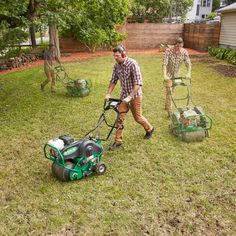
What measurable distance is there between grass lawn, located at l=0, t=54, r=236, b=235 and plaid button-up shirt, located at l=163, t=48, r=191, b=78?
1.15 meters

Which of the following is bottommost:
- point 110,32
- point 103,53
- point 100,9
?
point 103,53

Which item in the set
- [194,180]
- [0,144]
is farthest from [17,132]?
[194,180]

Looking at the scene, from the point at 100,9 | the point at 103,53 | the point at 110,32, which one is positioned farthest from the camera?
the point at 103,53

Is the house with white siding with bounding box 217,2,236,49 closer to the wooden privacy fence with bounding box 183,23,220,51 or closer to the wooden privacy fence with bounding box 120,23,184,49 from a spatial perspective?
the wooden privacy fence with bounding box 183,23,220,51

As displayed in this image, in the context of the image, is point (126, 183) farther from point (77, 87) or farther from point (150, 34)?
point (150, 34)

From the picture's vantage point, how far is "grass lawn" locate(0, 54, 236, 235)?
3502 mm

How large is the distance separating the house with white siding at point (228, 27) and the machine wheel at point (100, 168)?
564 inches

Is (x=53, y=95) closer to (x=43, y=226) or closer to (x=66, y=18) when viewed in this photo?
(x=66, y=18)

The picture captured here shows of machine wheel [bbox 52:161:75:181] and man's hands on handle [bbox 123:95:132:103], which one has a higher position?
man's hands on handle [bbox 123:95:132:103]

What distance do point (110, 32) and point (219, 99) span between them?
12.3ft

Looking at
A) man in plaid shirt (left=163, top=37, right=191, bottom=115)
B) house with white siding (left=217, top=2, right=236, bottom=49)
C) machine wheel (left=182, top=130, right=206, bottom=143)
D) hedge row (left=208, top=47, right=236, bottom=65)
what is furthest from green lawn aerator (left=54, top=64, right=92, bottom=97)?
house with white siding (left=217, top=2, right=236, bottom=49)

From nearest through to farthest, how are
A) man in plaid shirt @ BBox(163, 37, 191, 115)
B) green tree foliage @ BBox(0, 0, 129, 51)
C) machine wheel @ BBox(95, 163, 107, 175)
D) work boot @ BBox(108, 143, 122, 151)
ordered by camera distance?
machine wheel @ BBox(95, 163, 107, 175), work boot @ BBox(108, 143, 122, 151), man in plaid shirt @ BBox(163, 37, 191, 115), green tree foliage @ BBox(0, 0, 129, 51)

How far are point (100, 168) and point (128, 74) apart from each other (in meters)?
1.57

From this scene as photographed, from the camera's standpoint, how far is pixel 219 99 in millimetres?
8258
